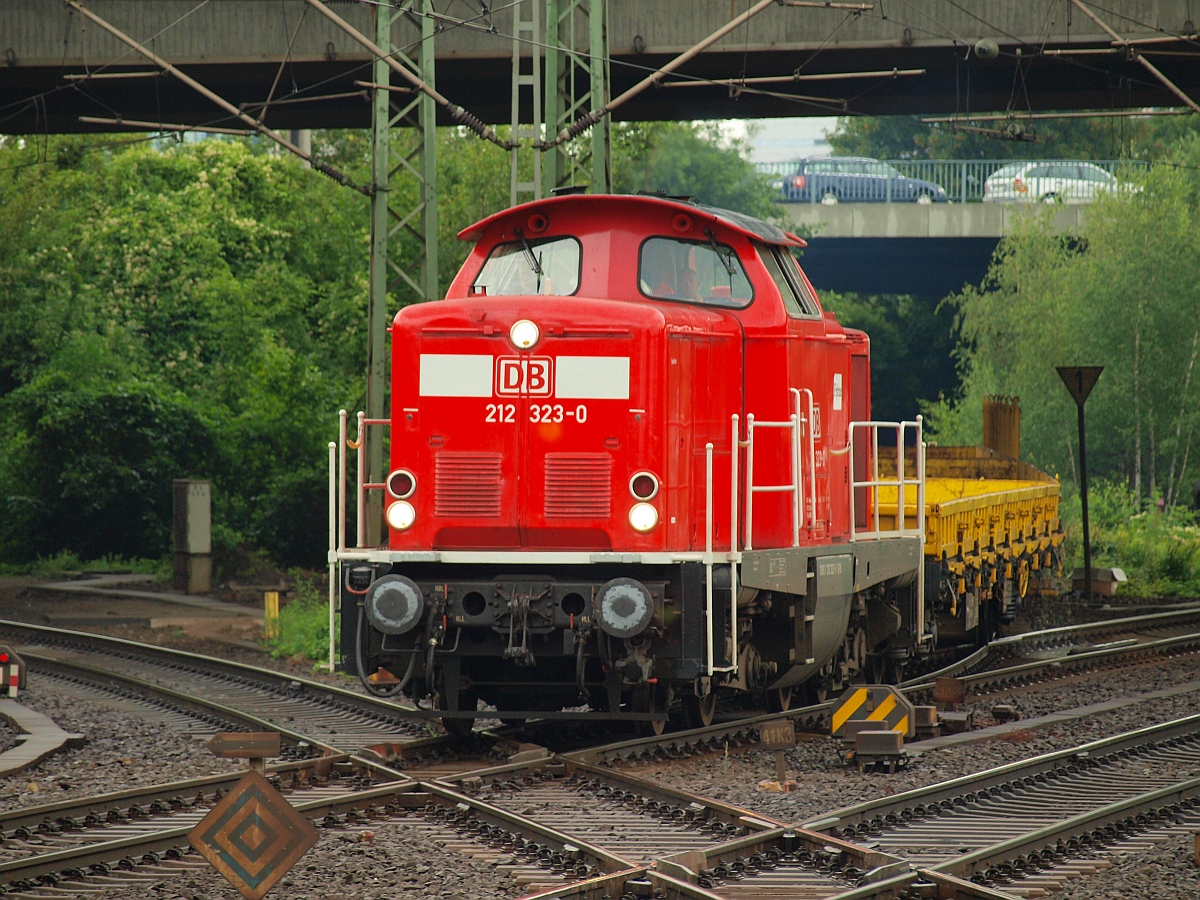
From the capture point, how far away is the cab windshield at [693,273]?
32.7 feet

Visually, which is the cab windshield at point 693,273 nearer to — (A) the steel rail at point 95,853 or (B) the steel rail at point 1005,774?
(B) the steel rail at point 1005,774

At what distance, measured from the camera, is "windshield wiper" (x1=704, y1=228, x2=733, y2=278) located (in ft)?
33.2

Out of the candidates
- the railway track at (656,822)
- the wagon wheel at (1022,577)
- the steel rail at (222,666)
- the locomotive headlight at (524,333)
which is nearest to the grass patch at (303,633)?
the steel rail at (222,666)

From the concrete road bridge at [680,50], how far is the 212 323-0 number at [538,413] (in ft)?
23.8

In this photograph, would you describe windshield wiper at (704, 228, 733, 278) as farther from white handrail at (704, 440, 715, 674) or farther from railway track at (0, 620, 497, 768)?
railway track at (0, 620, 497, 768)

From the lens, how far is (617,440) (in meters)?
9.36

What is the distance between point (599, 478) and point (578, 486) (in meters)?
0.13

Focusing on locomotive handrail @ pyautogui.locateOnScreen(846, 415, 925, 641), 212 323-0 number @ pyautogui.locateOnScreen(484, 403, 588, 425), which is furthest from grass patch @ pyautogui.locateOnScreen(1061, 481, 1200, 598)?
212 323-0 number @ pyautogui.locateOnScreen(484, 403, 588, 425)

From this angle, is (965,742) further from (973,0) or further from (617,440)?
(973,0)

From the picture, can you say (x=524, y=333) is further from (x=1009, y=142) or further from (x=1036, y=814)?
(x=1009, y=142)

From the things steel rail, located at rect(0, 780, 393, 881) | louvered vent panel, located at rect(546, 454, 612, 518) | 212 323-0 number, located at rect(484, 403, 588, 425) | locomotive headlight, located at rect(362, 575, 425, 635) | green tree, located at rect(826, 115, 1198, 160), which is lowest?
steel rail, located at rect(0, 780, 393, 881)

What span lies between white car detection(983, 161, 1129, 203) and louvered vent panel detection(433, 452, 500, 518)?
36.2 meters

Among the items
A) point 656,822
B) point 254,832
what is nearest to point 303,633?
point 656,822

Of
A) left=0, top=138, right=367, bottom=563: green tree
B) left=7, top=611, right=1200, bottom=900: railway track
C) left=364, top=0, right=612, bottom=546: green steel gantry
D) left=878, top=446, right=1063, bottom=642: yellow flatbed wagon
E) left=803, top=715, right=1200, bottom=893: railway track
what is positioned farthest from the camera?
left=0, top=138, right=367, bottom=563: green tree
